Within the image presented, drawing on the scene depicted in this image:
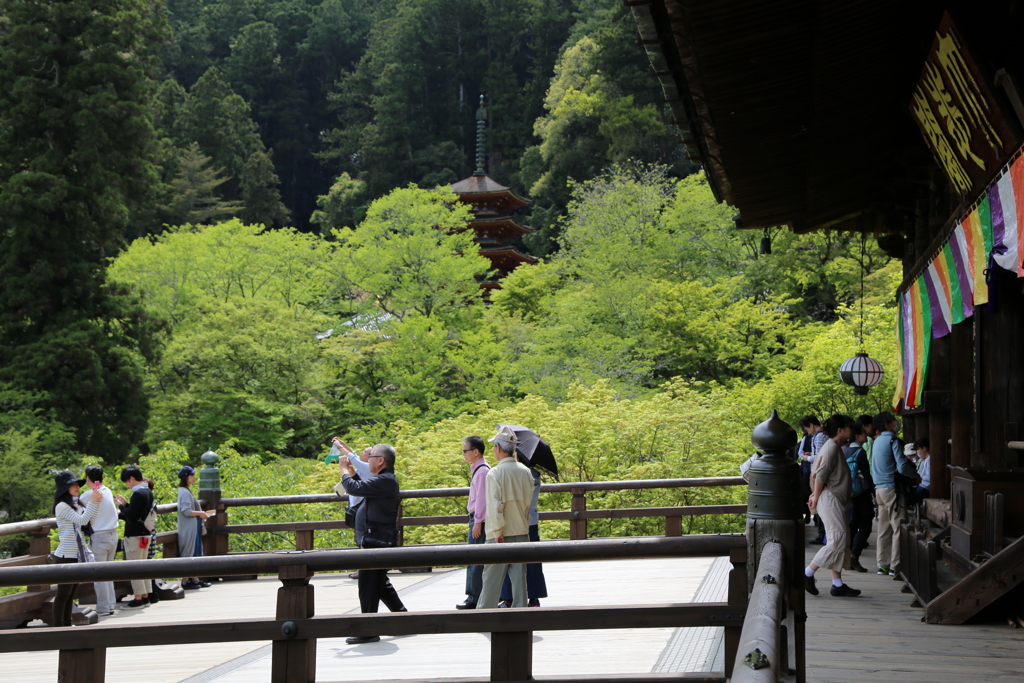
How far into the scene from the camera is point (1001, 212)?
5422 millimetres

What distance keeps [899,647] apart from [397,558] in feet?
10.6

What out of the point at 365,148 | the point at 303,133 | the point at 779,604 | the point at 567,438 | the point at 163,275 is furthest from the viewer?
the point at 303,133

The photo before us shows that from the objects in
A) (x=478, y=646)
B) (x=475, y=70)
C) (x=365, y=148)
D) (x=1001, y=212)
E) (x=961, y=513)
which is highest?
(x=475, y=70)

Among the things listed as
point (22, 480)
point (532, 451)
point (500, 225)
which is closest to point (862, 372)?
point (532, 451)

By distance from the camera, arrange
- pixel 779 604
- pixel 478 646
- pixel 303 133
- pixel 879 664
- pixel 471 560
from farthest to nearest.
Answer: pixel 303 133, pixel 478 646, pixel 879 664, pixel 471 560, pixel 779 604

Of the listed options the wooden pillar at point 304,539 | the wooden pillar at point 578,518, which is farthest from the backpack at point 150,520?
the wooden pillar at point 578,518

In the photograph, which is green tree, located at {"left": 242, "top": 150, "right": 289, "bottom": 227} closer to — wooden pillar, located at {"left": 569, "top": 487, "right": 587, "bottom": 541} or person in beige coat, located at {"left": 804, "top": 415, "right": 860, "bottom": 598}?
wooden pillar, located at {"left": 569, "top": 487, "right": 587, "bottom": 541}

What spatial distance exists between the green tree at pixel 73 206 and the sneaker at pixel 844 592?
2239 centimetres

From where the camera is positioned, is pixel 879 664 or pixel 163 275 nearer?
pixel 879 664

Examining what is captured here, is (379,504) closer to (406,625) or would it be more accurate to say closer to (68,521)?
(406,625)

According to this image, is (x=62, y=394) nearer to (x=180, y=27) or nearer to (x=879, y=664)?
(x=879, y=664)

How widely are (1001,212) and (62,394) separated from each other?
2475 cm

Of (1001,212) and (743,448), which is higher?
(1001,212)

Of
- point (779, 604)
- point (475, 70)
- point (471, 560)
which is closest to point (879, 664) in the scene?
point (471, 560)
